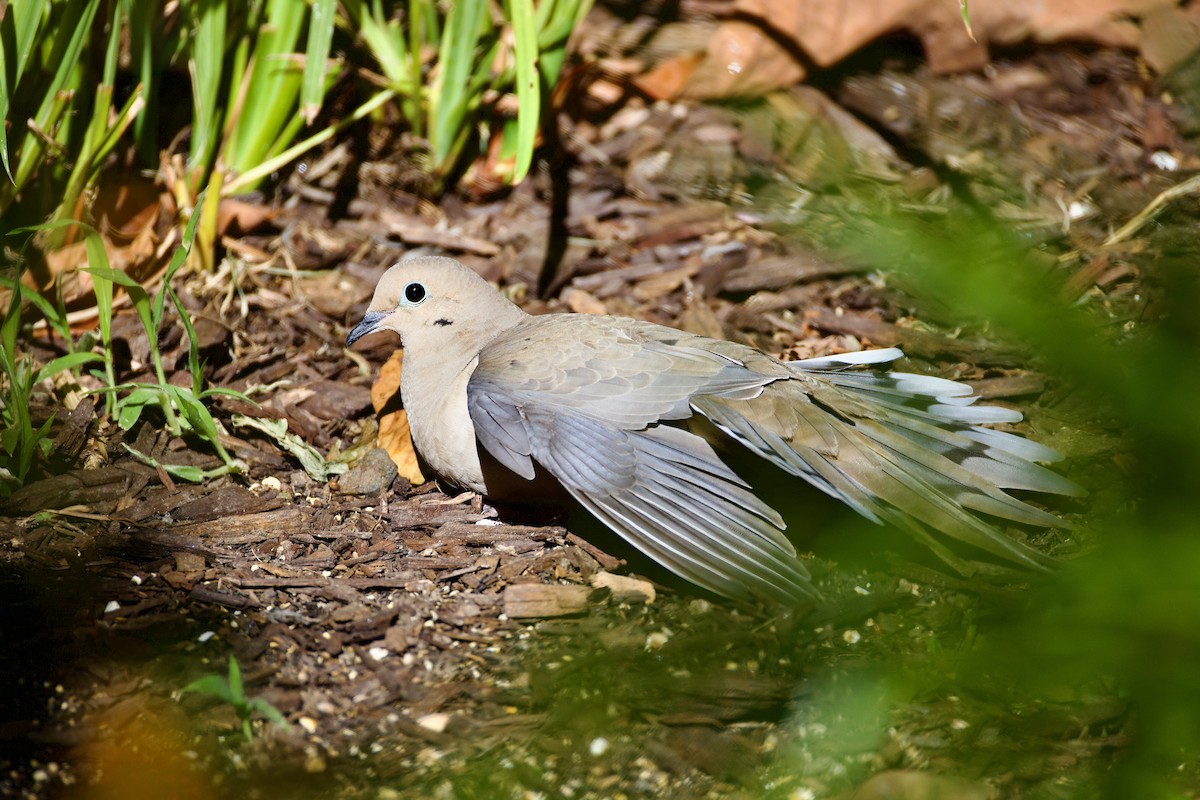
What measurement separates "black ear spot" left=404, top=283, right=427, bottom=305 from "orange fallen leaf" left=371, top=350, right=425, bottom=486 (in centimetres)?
26

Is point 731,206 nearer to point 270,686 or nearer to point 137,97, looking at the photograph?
point 137,97

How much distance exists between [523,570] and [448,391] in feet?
2.44

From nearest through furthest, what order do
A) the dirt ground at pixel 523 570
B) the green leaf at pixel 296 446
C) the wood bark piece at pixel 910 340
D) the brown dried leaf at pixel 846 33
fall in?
the dirt ground at pixel 523 570, the green leaf at pixel 296 446, the wood bark piece at pixel 910 340, the brown dried leaf at pixel 846 33

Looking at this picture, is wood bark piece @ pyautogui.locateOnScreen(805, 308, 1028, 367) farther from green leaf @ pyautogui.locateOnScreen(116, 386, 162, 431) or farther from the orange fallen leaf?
green leaf @ pyautogui.locateOnScreen(116, 386, 162, 431)

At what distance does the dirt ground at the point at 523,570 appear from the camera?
Answer: 2.30 meters

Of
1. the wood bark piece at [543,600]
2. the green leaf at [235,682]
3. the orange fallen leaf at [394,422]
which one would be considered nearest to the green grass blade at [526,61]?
the orange fallen leaf at [394,422]

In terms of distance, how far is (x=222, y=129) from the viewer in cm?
465

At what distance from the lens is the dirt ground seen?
2301 millimetres

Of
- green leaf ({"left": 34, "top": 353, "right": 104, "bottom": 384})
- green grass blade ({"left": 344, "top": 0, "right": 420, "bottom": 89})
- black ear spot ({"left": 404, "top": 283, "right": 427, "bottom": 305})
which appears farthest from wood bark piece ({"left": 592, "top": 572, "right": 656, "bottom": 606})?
green grass blade ({"left": 344, "top": 0, "right": 420, "bottom": 89})

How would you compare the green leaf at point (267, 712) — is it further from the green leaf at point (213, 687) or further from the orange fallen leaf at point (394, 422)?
the orange fallen leaf at point (394, 422)

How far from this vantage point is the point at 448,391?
372cm

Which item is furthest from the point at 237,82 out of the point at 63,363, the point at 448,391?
the point at 448,391

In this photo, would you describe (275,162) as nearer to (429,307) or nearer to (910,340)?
(429,307)

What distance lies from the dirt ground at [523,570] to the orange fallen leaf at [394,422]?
3.1 inches
